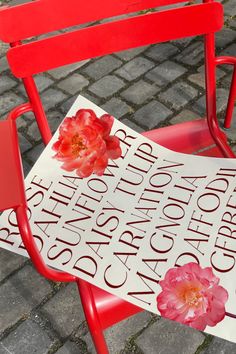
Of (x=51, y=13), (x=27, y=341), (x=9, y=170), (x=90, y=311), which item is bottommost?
(x=27, y=341)

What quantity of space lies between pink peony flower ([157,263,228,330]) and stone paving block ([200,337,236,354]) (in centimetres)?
56

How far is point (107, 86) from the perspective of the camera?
244 cm

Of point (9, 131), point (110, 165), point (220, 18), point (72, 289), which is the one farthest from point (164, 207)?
point (72, 289)

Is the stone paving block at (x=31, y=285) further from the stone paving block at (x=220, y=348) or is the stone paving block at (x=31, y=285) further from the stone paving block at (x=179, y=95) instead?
the stone paving block at (x=179, y=95)

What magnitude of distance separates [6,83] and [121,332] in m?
1.56

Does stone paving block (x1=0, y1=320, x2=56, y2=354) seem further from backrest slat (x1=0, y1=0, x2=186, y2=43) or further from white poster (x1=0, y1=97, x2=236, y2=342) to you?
backrest slat (x1=0, y1=0, x2=186, y2=43)

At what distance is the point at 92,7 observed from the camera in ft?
4.01

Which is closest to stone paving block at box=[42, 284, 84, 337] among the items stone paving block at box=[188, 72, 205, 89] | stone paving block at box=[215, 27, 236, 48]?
stone paving block at box=[188, 72, 205, 89]

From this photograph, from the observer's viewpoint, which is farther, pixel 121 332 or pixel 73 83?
pixel 73 83

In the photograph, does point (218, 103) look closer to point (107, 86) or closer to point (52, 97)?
point (107, 86)

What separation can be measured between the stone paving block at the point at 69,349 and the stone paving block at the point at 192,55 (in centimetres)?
160

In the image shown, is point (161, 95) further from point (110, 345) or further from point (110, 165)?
point (110, 345)

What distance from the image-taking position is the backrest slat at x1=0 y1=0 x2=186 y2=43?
1164mm

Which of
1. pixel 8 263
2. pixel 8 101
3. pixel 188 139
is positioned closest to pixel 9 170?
pixel 188 139
